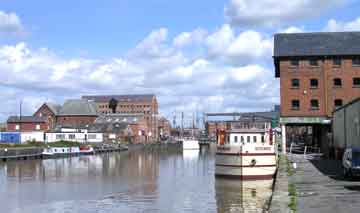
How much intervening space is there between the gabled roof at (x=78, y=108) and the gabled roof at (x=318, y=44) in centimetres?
12142

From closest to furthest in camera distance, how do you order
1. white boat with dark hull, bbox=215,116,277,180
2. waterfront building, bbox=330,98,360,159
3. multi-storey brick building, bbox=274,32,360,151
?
1. waterfront building, bbox=330,98,360,159
2. white boat with dark hull, bbox=215,116,277,180
3. multi-storey brick building, bbox=274,32,360,151

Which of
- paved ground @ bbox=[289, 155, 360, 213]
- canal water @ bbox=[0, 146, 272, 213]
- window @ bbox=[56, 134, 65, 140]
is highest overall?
window @ bbox=[56, 134, 65, 140]

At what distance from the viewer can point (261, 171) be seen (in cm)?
4162

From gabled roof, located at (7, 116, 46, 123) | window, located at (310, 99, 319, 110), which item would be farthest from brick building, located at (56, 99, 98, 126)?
window, located at (310, 99, 319, 110)

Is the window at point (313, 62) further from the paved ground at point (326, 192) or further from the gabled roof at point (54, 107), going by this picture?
the gabled roof at point (54, 107)

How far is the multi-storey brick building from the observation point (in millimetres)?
60594

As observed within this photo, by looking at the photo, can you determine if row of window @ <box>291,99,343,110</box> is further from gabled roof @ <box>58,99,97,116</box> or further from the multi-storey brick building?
gabled roof @ <box>58,99,97,116</box>

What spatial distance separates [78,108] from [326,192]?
534 feet

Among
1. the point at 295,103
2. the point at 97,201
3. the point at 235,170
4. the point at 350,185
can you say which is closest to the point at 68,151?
the point at 295,103

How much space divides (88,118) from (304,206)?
16091 centimetres

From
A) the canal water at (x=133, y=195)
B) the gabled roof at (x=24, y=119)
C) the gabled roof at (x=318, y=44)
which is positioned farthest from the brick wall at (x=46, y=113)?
the canal water at (x=133, y=195)

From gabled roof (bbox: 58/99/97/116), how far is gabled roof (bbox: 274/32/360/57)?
398 ft

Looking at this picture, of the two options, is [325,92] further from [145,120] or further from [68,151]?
[145,120]

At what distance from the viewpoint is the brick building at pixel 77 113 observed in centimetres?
17725
